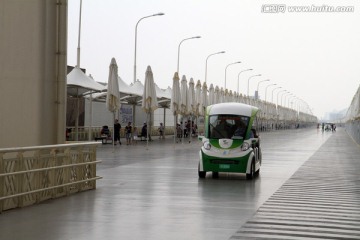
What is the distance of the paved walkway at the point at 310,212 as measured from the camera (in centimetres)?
1009

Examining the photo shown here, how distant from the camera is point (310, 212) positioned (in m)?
12.6

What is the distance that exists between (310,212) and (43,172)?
5264 mm

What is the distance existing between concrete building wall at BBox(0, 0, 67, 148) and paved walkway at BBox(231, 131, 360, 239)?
16.4ft

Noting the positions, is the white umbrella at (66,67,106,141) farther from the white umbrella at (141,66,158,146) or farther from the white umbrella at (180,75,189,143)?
the white umbrella at (180,75,189,143)

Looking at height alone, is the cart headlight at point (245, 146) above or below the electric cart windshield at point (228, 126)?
below

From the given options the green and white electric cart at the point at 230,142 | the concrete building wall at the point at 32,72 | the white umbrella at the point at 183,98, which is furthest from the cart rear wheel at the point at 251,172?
the white umbrella at the point at 183,98

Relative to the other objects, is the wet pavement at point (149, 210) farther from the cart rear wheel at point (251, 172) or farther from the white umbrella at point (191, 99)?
the white umbrella at point (191, 99)

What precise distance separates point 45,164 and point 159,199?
101 inches

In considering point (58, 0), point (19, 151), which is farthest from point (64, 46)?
point (19, 151)

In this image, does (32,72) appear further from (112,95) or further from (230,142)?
(112,95)

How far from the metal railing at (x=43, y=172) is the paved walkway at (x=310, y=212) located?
422cm

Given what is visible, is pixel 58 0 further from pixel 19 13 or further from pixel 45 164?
pixel 45 164

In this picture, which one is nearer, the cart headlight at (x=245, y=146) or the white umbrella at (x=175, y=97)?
the cart headlight at (x=245, y=146)

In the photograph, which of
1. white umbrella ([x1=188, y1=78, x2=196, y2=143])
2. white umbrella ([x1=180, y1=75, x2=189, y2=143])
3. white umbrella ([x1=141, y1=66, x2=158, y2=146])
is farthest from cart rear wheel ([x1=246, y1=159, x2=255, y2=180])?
white umbrella ([x1=188, y1=78, x2=196, y2=143])
